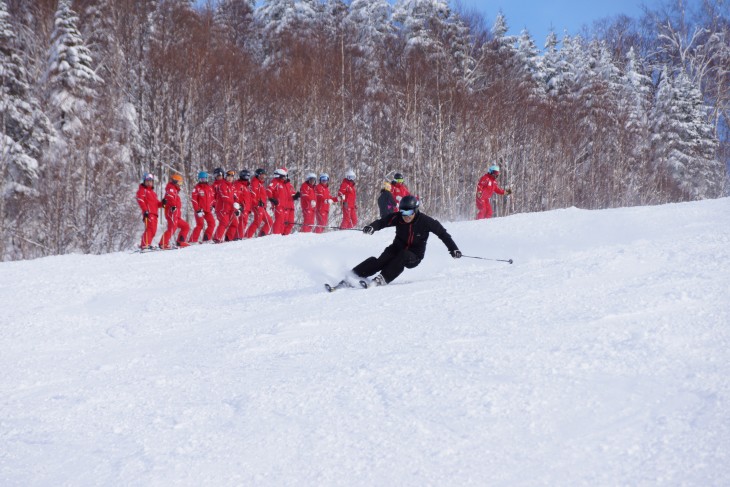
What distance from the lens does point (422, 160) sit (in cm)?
3058

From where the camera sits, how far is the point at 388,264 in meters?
8.18

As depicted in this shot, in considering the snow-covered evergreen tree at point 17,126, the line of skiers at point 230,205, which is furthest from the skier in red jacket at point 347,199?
the snow-covered evergreen tree at point 17,126

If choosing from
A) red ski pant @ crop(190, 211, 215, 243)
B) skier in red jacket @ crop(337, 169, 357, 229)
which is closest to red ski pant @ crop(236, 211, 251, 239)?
red ski pant @ crop(190, 211, 215, 243)

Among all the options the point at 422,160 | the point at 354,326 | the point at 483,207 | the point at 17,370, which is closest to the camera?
the point at 17,370

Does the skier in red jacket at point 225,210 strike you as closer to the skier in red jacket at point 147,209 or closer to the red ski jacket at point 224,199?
the red ski jacket at point 224,199

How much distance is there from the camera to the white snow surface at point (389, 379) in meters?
3.22

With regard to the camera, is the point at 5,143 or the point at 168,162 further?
the point at 168,162

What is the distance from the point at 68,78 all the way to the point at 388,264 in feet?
61.2

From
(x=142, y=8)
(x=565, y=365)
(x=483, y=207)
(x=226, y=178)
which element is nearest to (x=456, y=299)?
(x=565, y=365)

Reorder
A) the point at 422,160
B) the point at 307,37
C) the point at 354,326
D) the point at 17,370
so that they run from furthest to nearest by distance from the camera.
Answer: the point at 307,37 < the point at 422,160 < the point at 354,326 < the point at 17,370

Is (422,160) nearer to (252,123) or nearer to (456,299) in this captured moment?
(252,123)

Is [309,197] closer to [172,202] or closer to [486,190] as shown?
[172,202]

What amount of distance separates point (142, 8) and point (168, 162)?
7.10m

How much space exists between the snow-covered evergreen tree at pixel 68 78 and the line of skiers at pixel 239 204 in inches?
413
